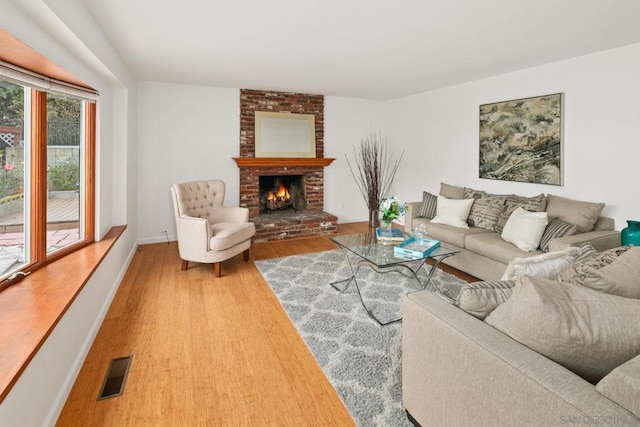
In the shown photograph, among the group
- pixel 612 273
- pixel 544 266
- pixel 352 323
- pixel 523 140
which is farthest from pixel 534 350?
pixel 523 140

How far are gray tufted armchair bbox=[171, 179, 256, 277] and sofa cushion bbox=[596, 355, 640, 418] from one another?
3.30m

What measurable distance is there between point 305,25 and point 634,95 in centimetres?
300

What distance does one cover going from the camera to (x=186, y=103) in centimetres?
511

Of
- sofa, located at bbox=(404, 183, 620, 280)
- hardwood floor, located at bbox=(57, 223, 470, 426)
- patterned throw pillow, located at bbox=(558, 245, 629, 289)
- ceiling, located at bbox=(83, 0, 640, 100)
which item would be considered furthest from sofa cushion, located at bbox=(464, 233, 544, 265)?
hardwood floor, located at bbox=(57, 223, 470, 426)

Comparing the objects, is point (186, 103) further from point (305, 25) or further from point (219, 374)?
point (219, 374)

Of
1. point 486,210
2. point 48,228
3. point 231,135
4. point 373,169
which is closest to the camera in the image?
point 48,228

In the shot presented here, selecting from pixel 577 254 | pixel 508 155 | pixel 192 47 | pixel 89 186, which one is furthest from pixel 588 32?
pixel 89 186

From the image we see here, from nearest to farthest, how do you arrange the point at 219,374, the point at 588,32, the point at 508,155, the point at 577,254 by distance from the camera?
the point at 577,254
the point at 219,374
the point at 588,32
the point at 508,155

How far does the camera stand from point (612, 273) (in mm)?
1393

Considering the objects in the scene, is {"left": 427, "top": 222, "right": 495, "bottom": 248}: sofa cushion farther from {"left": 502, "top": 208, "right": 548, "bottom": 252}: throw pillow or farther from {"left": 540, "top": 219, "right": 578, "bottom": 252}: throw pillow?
{"left": 540, "top": 219, "right": 578, "bottom": 252}: throw pillow

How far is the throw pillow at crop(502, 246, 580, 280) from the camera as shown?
68.1 inches

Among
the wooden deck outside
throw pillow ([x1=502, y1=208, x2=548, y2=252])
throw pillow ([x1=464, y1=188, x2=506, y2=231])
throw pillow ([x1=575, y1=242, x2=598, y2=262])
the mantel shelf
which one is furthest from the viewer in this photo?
the mantel shelf

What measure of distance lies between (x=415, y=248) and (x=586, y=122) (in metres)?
2.27

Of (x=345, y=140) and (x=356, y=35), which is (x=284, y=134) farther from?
(x=356, y=35)
